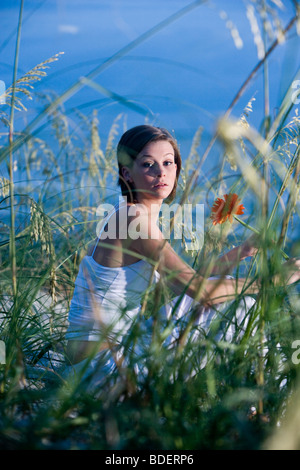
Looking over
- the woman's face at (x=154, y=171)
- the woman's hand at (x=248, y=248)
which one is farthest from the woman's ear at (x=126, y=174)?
the woman's hand at (x=248, y=248)

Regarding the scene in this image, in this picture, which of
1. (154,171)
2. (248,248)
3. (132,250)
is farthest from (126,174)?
(248,248)

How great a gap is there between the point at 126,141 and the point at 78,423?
51.6 inches

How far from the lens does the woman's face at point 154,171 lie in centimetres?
188

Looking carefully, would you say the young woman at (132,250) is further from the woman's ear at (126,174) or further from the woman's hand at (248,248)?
the woman's hand at (248,248)

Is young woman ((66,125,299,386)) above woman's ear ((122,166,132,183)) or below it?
below

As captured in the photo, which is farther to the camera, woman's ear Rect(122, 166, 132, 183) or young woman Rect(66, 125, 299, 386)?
woman's ear Rect(122, 166, 132, 183)

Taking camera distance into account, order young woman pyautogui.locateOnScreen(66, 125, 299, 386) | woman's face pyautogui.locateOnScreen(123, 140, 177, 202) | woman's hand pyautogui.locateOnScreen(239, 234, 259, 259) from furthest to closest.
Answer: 1. woman's face pyautogui.locateOnScreen(123, 140, 177, 202)
2. young woman pyautogui.locateOnScreen(66, 125, 299, 386)
3. woman's hand pyautogui.locateOnScreen(239, 234, 259, 259)

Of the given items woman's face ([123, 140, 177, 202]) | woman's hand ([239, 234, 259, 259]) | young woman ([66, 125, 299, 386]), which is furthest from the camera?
woman's face ([123, 140, 177, 202])

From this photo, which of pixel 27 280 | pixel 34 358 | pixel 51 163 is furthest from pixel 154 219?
pixel 51 163

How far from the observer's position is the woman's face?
1.88m

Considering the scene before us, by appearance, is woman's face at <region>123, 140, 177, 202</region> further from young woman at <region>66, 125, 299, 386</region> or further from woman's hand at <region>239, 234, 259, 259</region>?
woman's hand at <region>239, 234, 259, 259</region>

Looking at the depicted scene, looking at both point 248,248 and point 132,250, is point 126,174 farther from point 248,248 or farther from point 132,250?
point 248,248

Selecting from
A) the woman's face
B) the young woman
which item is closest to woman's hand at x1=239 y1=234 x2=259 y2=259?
the young woman

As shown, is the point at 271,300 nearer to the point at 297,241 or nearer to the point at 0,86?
the point at 297,241
